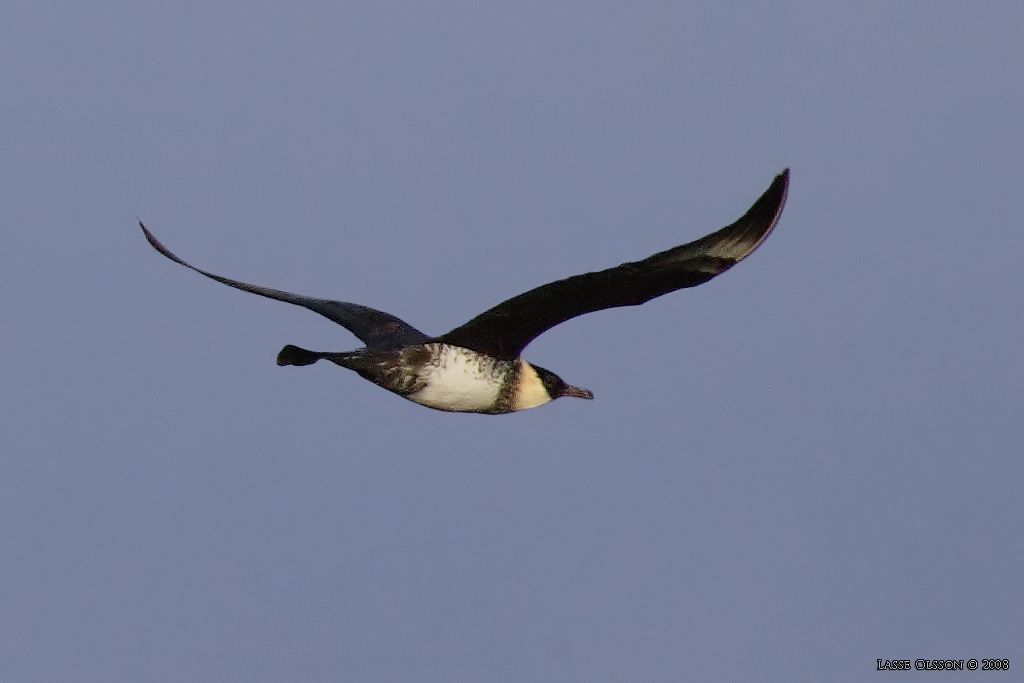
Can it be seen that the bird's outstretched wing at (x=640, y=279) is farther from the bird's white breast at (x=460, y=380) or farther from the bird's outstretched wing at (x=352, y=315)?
the bird's outstretched wing at (x=352, y=315)

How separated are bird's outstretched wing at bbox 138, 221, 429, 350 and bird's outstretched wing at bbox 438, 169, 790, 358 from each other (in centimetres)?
65

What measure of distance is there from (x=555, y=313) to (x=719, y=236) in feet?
3.61

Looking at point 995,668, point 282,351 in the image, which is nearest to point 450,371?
point 282,351

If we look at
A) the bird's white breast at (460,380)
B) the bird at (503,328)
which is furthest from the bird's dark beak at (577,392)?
the bird's white breast at (460,380)

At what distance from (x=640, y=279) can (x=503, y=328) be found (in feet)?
3.20

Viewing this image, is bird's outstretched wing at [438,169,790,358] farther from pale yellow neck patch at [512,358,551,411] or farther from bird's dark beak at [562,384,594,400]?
bird's dark beak at [562,384,594,400]

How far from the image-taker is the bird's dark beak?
10.2 meters

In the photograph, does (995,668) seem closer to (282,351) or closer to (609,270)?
(609,270)

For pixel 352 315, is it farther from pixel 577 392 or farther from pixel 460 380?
pixel 577 392

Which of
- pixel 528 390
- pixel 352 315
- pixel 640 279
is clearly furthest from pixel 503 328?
pixel 352 315

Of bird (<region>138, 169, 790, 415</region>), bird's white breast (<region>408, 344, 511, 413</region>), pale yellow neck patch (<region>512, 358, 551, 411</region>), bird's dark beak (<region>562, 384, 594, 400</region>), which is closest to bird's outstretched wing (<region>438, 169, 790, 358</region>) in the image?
bird (<region>138, 169, 790, 415</region>)

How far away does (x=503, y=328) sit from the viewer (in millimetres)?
9031

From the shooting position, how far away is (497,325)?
8.98 meters

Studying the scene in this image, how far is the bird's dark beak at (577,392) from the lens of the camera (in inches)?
402
